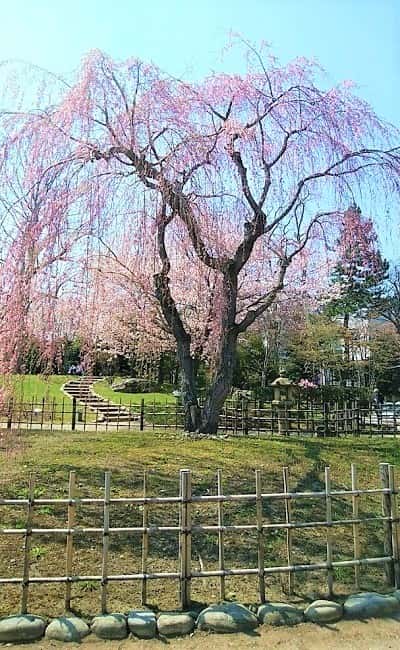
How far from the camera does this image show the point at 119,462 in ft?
23.2

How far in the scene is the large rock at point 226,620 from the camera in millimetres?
3041

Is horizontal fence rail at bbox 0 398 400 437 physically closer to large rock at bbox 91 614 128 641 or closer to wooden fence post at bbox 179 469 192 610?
wooden fence post at bbox 179 469 192 610

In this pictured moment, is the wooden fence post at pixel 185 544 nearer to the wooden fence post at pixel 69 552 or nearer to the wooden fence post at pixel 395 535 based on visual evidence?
the wooden fence post at pixel 69 552

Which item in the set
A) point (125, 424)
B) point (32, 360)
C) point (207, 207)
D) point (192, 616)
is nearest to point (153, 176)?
point (207, 207)

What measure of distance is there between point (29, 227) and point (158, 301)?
12.0 ft

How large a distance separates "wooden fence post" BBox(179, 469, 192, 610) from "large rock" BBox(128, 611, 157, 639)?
0.88 ft

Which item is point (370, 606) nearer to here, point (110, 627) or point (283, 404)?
point (110, 627)

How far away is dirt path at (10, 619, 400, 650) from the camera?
2.87 metres

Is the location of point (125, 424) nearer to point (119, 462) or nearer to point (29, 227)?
point (119, 462)

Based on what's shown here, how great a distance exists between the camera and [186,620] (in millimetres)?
3062

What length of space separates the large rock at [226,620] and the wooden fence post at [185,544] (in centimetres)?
17

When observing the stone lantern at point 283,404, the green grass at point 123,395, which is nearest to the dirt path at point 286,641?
the stone lantern at point 283,404

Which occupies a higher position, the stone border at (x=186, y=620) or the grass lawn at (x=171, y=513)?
the grass lawn at (x=171, y=513)

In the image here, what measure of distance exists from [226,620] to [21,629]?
1.14 m
